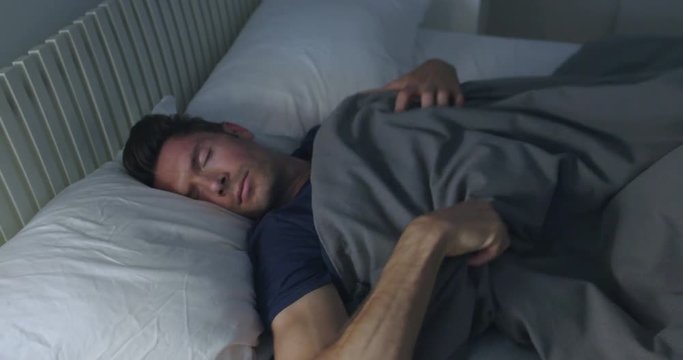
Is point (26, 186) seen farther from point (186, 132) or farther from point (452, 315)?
point (452, 315)

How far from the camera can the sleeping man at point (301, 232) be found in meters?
0.72

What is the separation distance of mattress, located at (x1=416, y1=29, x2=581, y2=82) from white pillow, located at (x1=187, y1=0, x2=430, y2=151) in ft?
0.30

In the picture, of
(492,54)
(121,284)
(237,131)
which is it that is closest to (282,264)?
(121,284)

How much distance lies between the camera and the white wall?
0.98 m

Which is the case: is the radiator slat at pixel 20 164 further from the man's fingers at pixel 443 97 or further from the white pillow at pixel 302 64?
the man's fingers at pixel 443 97

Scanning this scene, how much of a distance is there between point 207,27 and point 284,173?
1.68ft

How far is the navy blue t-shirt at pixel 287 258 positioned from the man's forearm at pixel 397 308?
14 cm

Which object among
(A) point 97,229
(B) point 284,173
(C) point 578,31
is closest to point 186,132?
(B) point 284,173

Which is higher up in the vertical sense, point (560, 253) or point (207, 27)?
point (207, 27)

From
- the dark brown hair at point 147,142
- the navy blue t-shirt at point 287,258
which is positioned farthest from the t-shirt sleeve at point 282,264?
the dark brown hair at point 147,142

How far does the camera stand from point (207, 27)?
1.42 meters

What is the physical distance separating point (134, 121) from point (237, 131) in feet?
0.70

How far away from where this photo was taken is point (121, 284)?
30.6 inches

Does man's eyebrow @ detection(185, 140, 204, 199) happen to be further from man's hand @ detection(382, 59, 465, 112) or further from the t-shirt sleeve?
man's hand @ detection(382, 59, 465, 112)
